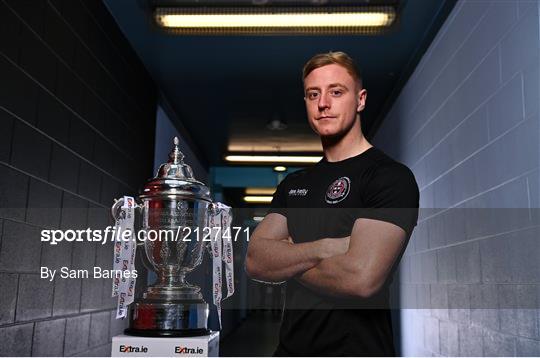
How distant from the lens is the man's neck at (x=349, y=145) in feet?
4.94

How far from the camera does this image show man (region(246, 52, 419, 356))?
135 cm

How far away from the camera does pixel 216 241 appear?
54.5 inches

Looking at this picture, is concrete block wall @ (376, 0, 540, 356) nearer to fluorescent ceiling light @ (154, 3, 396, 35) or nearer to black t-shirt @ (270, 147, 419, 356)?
fluorescent ceiling light @ (154, 3, 396, 35)

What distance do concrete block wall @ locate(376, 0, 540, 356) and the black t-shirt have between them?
575mm

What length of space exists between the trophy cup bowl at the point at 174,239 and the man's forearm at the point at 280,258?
0.17 m

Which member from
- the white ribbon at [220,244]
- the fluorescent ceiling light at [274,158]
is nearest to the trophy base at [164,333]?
the white ribbon at [220,244]

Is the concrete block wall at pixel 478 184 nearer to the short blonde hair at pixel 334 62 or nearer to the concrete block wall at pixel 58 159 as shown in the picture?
the short blonde hair at pixel 334 62

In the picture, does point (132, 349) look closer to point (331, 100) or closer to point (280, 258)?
point (280, 258)

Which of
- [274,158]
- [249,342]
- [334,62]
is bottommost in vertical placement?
[249,342]

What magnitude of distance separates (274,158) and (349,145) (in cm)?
512

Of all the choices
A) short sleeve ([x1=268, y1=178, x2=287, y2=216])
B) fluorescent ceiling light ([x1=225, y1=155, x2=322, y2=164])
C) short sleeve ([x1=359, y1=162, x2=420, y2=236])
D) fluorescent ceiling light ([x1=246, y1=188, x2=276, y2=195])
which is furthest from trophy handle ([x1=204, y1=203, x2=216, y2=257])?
fluorescent ceiling light ([x1=246, y1=188, x2=276, y2=195])

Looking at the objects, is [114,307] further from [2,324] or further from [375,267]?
[375,267]

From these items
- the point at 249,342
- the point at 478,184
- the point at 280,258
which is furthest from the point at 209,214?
the point at 249,342

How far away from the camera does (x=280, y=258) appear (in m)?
1.51
